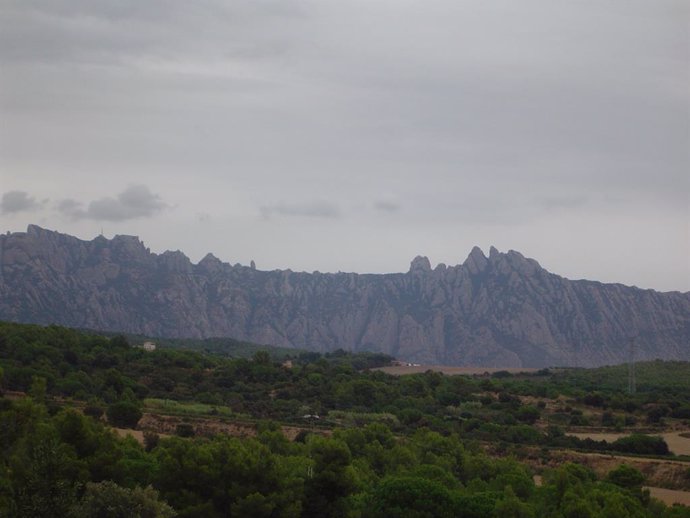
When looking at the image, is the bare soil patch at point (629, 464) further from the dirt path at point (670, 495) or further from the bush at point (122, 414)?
the bush at point (122, 414)

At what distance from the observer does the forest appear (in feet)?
127

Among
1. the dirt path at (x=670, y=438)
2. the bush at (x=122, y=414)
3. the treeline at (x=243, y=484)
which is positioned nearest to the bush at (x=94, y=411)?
the bush at (x=122, y=414)

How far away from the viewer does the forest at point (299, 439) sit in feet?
127

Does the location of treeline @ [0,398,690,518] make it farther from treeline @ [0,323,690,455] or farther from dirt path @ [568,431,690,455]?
dirt path @ [568,431,690,455]

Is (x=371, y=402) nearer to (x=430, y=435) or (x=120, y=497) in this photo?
(x=430, y=435)

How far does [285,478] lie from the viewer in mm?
40469

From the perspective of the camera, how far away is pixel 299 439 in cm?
6391

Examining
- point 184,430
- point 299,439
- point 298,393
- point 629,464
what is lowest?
point 629,464

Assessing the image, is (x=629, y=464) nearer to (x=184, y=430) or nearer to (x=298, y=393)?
(x=184, y=430)

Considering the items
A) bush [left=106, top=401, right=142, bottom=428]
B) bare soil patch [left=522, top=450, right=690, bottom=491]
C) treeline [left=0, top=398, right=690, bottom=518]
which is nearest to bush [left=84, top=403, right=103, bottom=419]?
bush [left=106, top=401, right=142, bottom=428]

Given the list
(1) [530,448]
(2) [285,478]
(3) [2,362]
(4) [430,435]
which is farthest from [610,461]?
(3) [2,362]

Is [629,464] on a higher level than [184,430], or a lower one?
lower

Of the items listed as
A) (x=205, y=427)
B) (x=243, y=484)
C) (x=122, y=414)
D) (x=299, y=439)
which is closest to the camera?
(x=243, y=484)

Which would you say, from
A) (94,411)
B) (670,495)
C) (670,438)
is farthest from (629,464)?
(94,411)
